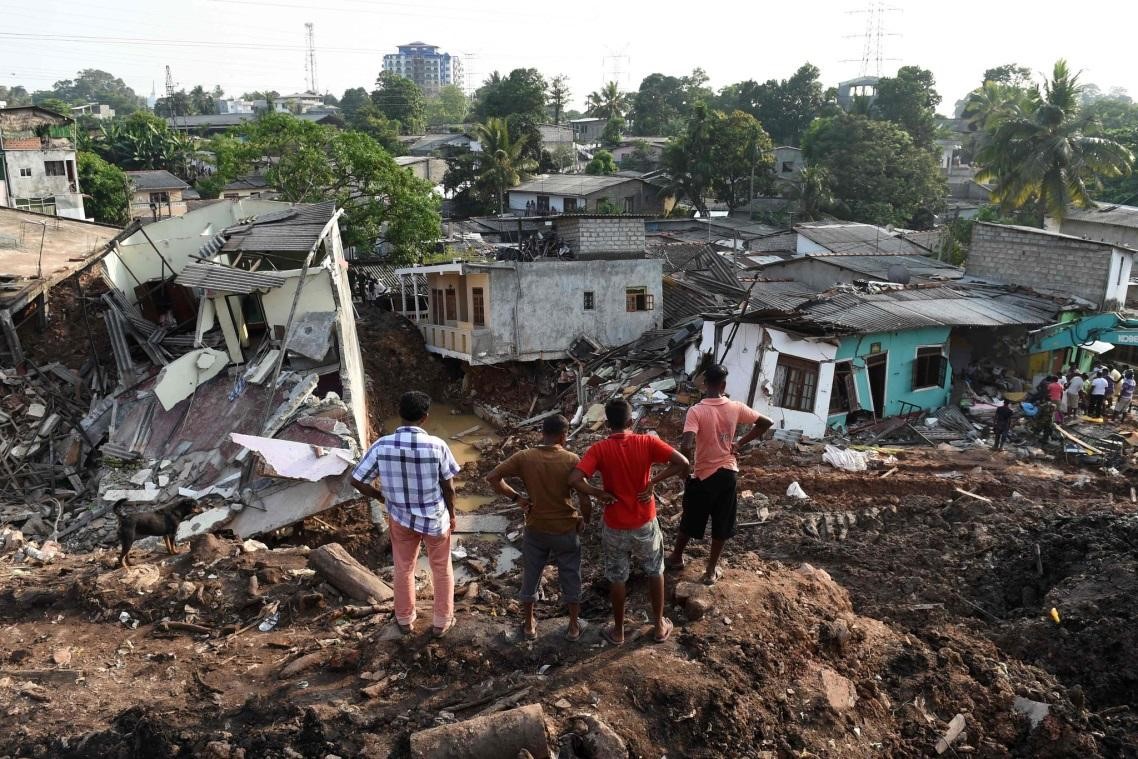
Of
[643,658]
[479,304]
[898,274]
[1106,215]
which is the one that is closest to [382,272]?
[479,304]

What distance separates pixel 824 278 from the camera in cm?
2433

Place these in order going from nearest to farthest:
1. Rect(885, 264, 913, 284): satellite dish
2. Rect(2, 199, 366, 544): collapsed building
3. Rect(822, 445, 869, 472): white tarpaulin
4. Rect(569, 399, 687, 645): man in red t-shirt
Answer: Rect(569, 399, 687, 645): man in red t-shirt → Rect(2, 199, 366, 544): collapsed building → Rect(822, 445, 869, 472): white tarpaulin → Rect(885, 264, 913, 284): satellite dish

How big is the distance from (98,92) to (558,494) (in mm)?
153944

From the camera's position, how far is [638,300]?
70.2 feet

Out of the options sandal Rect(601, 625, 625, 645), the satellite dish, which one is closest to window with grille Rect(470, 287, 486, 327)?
the satellite dish

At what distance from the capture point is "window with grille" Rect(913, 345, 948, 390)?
1636 centimetres

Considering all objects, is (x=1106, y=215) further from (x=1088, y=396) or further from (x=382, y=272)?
(x=382, y=272)

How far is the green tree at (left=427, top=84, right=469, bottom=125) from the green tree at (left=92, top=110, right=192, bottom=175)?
49.2 m

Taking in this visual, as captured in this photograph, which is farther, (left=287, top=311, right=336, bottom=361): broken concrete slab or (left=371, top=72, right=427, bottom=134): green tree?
(left=371, top=72, right=427, bottom=134): green tree

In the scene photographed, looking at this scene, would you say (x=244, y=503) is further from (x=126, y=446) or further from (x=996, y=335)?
(x=996, y=335)

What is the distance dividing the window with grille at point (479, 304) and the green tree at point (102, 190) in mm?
22085

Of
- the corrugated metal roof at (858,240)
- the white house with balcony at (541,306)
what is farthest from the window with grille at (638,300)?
the corrugated metal roof at (858,240)

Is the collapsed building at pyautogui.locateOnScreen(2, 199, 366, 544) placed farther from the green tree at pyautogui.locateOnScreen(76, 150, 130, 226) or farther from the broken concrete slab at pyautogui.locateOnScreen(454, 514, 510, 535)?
the green tree at pyautogui.locateOnScreen(76, 150, 130, 226)

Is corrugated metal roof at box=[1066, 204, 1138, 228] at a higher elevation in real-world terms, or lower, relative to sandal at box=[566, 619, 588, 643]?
higher
